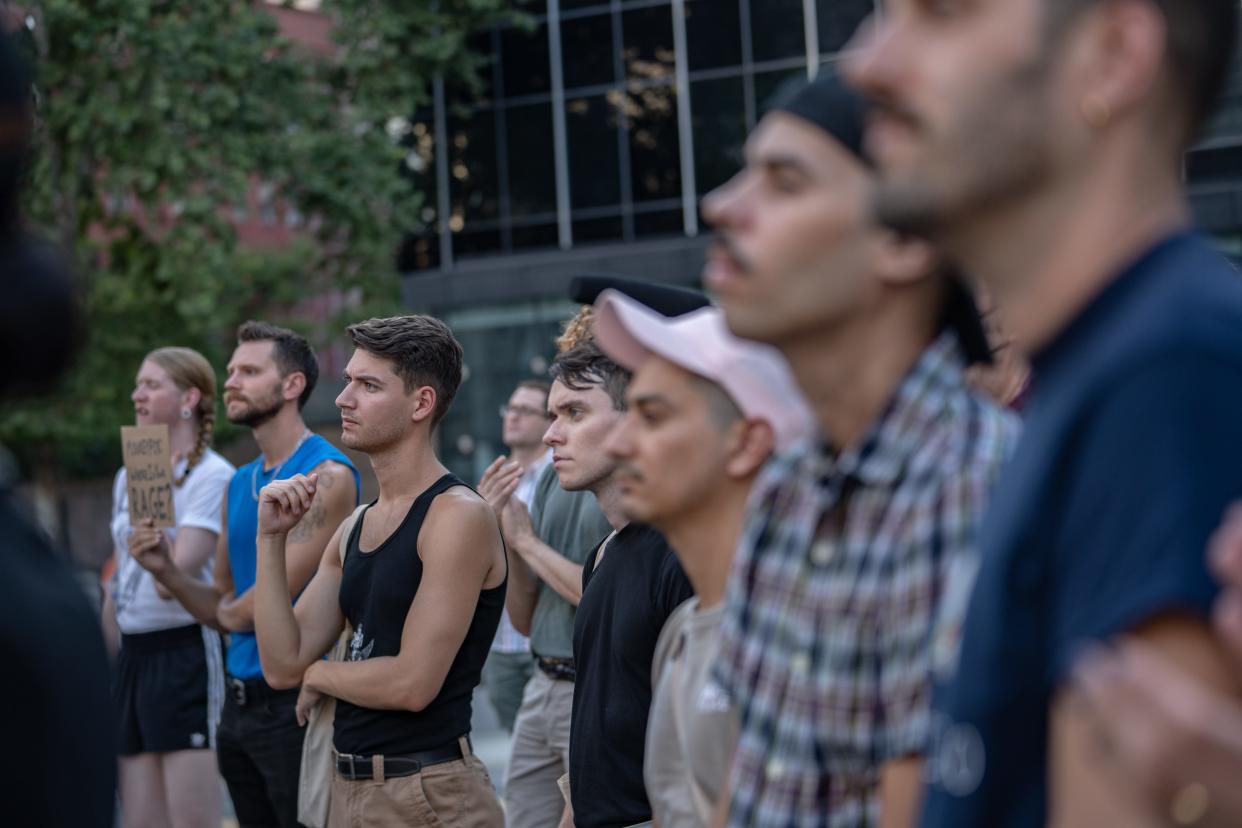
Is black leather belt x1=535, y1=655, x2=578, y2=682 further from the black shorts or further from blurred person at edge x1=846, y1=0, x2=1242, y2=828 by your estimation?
Result: blurred person at edge x1=846, y1=0, x2=1242, y2=828

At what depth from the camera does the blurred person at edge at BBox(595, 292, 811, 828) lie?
9.41 feet

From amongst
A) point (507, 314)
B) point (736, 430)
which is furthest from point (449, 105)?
point (736, 430)

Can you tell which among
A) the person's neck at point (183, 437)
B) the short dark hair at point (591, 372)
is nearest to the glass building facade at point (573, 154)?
the person's neck at point (183, 437)

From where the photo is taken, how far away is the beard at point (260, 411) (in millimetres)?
6859

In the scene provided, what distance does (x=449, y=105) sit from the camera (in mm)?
27172

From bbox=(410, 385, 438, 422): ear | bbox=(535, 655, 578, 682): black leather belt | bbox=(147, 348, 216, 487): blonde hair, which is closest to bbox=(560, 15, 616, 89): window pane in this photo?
bbox=(147, 348, 216, 487): blonde hair

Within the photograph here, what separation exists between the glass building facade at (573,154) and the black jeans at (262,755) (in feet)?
63.6

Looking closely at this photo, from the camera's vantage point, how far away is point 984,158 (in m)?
1.57

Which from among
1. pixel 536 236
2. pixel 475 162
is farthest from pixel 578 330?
pixel 475 162

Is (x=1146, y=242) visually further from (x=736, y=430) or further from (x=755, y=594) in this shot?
(x=736, y=430)

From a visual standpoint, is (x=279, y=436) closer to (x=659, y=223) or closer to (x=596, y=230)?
(x=659, y=223)

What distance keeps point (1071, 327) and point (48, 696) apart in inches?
50.3

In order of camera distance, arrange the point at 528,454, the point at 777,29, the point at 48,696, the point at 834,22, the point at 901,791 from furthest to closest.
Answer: the point at 777,29
the point at 834,22
the point at 528,454
the point at 901,791
the point at 48,696

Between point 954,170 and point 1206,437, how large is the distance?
16.0 inches
